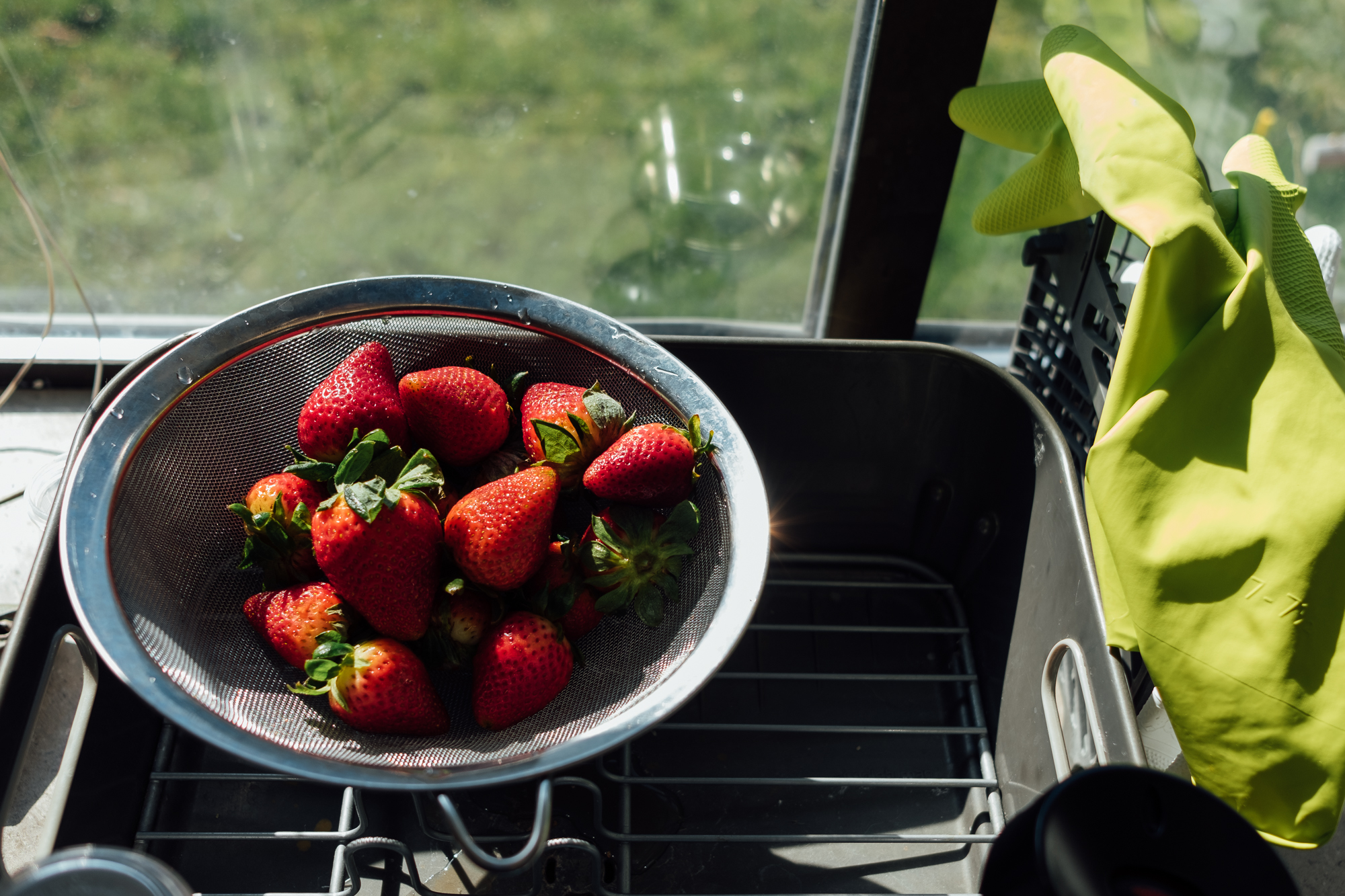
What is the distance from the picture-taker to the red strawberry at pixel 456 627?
1.83ft


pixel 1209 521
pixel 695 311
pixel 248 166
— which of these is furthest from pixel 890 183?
pixel 248 166

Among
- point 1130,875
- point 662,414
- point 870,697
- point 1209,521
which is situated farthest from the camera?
point 870,697

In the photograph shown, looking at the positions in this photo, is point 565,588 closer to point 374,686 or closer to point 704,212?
point 374,686

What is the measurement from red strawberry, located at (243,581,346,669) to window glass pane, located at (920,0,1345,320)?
66 centimetres

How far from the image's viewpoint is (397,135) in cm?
82

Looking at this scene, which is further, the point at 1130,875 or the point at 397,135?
the point at 397,135

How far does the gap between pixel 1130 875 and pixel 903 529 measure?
19.0 inches

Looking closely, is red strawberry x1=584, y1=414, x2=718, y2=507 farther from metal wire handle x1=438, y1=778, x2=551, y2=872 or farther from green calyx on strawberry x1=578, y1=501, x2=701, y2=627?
metal wire handle x1=438, y1=778, x2=551, y2=872

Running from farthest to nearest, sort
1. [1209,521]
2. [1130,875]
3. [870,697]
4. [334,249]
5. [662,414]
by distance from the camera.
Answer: [334,249] → [870,697] → [662,414] → [1209,521] → [1130,875]

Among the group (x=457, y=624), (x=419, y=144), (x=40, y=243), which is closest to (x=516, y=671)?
(x=457, y=624)

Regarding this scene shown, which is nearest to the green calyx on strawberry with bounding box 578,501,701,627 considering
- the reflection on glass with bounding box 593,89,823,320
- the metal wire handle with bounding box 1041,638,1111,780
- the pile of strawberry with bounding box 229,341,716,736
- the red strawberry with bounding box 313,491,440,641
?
the pile of strawberry with bounding box 229,341,716,736

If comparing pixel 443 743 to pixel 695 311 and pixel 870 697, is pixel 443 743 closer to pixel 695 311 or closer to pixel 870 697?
pixel 870 697

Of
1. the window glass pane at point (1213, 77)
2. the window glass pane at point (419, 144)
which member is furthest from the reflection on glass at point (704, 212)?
the window glass pane at point (1213, 77)

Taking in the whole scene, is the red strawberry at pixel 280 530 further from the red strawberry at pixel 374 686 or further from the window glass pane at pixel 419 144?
the window glass pane at pixel 419 144
